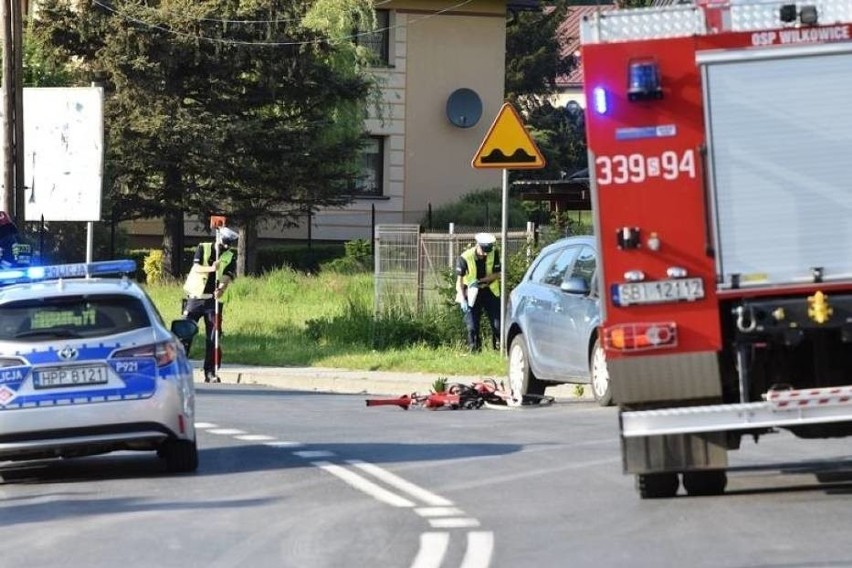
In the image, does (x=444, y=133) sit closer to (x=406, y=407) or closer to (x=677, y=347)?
(x=406, y=407)

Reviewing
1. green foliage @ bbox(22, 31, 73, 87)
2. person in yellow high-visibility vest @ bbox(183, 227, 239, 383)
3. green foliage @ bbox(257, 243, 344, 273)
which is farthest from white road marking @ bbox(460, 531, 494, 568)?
green foliage @ bbox(257, 243, 344, 273)

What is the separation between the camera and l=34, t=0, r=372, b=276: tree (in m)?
45.7

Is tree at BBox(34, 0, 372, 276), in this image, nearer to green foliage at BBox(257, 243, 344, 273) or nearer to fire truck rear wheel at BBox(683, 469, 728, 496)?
green foliage at BBox(257, 243, 344, 273)

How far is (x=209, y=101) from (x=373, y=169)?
Answer: 9.94 metres

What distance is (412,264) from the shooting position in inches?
1176

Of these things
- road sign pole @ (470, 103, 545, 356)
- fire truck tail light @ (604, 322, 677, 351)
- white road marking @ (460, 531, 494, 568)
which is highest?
road sign pole @ (470, 103, 545, 356)

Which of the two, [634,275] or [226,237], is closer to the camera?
[634,275]

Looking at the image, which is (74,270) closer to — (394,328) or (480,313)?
(480,313)

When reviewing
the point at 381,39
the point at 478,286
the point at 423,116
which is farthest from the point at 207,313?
the point at 423,116

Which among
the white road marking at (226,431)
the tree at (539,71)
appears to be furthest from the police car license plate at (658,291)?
the tree at (539,71)

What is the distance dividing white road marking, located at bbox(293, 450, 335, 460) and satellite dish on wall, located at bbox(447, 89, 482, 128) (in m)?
41.0

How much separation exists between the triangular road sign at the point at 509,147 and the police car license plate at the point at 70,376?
9.30m

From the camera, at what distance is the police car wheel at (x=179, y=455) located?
46.9ft

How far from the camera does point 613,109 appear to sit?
1123cm
